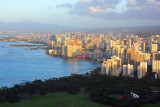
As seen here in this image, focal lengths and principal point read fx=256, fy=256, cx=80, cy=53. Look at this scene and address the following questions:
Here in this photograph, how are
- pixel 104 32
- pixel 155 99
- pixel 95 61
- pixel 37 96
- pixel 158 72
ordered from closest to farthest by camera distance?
1. pixel 155 99
2. pixel 37 96
3. pixel 158 72
4. pixel 95 61
5. pixel 104 32

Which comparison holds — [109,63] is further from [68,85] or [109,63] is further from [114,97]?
[114,97]

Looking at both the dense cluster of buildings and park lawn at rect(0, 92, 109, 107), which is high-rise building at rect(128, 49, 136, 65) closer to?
the dense cluster of buildings

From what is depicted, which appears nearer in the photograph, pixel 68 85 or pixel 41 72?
pixel 68 85

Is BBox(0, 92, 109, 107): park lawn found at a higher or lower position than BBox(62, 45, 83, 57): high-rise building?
lower

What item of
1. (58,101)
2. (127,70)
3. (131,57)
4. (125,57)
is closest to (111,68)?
(127,70)

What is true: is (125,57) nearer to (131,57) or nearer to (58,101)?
(131,57)

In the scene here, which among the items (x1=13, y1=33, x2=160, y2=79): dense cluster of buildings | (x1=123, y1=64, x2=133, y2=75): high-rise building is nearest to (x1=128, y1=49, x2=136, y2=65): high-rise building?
(x1=13, y1=33, x2=160, y2=79): dense cluster of buildings

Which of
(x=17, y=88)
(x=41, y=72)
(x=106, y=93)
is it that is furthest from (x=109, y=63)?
(x=17, y=88)

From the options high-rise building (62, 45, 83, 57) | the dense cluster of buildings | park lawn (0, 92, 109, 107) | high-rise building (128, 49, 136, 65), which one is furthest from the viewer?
high-rise building (62, 45, 83, 57)

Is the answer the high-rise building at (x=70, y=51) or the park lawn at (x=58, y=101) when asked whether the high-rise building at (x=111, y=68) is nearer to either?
the park lawn at (x=58, y=101)
